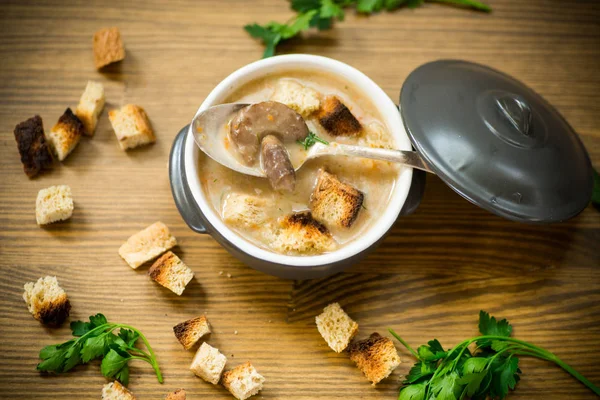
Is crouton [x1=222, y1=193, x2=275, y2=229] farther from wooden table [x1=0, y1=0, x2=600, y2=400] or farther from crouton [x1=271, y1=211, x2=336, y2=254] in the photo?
wooden table [x1=0, y1=0, x2=600, y2=400]

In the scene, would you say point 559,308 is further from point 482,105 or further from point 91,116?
point 91,116

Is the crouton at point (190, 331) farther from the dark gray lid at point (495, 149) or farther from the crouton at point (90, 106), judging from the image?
the dark gray lid at point (495, 149)

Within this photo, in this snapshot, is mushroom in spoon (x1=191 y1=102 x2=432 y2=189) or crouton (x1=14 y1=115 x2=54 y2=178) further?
crouton (x1=14 y1=115 x2=54 y2=178)

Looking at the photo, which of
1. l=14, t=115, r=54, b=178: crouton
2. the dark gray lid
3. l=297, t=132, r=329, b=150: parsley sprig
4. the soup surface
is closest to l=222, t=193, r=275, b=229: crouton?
the soup surface

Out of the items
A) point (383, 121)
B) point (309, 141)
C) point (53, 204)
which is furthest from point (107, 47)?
point (383, 121)

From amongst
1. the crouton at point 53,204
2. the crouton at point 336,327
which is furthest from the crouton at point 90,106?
the crouton at point 336,327

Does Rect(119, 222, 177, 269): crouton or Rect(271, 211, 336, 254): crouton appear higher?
Rect(271, 211, 336, 254): crouton

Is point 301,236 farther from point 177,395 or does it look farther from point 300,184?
point 177,395
